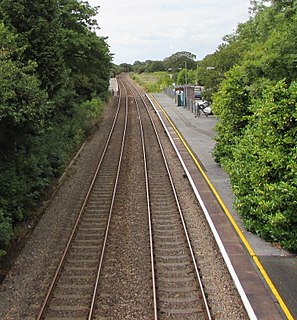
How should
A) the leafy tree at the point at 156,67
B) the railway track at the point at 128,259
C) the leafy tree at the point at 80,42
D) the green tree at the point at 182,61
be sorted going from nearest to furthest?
the railway track at the point at 128,259, the leafy tree at the point at 80,42, the green tree at the point at 182,61, the leafy tree at the point at 156,67

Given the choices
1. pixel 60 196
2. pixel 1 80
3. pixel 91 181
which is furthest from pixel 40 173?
pixel 1 80

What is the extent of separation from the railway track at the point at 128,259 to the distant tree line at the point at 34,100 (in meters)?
1.95

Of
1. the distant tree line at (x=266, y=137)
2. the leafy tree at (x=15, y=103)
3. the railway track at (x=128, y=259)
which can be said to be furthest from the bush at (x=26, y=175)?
the distant tree line at (x=266, y=137)

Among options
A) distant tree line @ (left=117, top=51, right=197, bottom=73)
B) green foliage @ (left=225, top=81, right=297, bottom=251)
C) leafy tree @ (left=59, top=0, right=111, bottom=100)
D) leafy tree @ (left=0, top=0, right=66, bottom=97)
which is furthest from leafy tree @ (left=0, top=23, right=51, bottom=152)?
distant tree line @ (left=117, top=51, right=197, bottom=73)

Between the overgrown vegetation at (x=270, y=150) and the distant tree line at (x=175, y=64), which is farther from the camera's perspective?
the distant tree line at (x=175, y=64)

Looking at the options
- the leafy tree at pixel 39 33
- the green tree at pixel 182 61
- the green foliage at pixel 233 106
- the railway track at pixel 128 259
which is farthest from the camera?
the green tree at pixel 182 61

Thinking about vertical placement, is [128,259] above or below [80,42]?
below

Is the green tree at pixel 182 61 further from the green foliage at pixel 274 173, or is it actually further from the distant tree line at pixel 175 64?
the green foliage at pixel 274 173

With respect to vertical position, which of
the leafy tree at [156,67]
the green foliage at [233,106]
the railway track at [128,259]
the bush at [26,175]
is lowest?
the railway track at [128,259]

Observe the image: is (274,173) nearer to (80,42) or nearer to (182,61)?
(80,42)

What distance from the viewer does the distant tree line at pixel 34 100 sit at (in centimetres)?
1335

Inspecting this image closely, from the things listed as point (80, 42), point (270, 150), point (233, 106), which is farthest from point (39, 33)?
point (270, 150)

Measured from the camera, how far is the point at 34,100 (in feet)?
45.4

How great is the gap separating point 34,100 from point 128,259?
18.6ft
